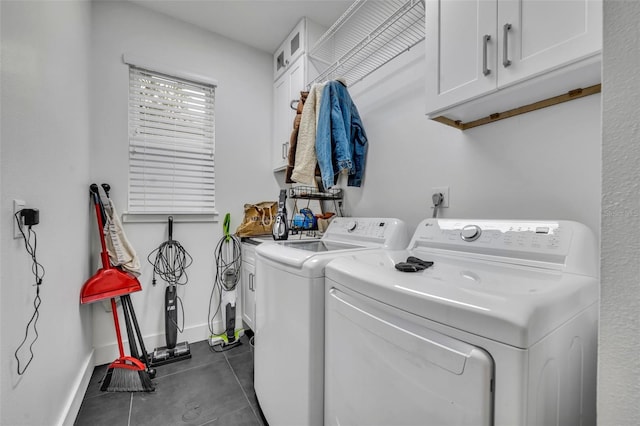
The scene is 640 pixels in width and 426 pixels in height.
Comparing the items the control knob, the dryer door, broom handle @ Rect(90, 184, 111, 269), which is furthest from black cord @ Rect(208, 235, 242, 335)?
the control knob

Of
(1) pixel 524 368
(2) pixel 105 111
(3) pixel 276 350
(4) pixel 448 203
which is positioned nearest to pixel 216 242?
(2) pixel 105 111

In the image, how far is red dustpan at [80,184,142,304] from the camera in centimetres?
172

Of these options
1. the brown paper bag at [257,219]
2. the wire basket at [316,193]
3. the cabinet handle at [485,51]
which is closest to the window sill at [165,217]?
the brown paper bag at [257,219]

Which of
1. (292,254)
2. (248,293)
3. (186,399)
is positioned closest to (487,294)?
(292,254)

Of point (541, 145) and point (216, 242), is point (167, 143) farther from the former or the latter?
point (541, 145)

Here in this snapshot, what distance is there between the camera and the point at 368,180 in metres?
2.03

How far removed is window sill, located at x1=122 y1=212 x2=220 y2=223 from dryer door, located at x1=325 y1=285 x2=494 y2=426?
5.90ft

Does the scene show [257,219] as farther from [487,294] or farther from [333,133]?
[487,294]

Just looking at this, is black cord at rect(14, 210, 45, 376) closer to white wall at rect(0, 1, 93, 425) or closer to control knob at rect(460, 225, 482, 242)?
white wall at rect(0, 1, 93, 425)

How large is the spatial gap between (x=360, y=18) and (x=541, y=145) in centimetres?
160

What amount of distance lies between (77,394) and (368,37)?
2703 millimetres

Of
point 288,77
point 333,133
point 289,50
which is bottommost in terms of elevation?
A: point 333,133

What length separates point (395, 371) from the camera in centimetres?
68

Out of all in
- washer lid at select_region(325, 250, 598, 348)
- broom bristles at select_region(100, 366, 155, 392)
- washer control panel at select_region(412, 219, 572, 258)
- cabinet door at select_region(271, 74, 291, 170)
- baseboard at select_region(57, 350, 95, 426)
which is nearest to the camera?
washer lid at select_region(325, 250, 598, 348)
